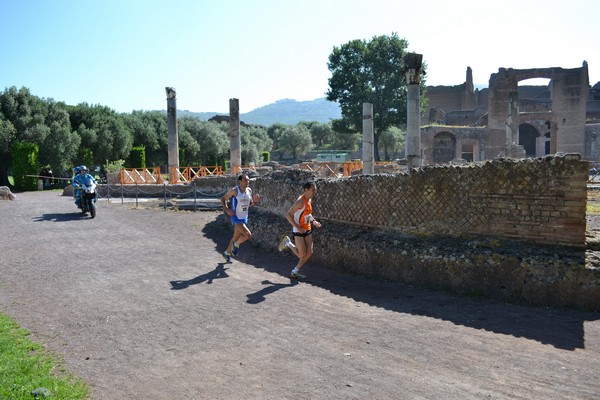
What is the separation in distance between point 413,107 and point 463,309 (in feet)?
49.2

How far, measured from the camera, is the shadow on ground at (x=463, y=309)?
16.8ft

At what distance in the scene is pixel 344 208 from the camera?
28.9 ft

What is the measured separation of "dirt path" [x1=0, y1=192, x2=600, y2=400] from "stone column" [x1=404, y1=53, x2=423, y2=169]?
1229cm

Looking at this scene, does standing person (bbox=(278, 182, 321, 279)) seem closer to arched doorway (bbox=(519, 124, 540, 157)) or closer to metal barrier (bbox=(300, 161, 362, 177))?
metal barrier (bbox=(300, 161, 362, 177))

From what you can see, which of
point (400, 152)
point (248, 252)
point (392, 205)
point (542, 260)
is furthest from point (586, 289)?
point (400, 152)

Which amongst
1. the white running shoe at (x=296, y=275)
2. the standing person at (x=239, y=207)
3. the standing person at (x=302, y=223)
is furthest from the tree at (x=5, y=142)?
the white running shoe at (x=296, y=275)

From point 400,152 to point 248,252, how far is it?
57.3 m

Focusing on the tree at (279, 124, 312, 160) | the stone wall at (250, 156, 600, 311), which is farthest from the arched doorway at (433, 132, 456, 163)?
the stone wall at (250, 156, 600, 311)

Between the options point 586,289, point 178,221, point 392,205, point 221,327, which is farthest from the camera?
point 178,221

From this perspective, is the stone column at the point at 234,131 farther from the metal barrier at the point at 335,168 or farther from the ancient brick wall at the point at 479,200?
the ancient brick wall at the point at 479,200

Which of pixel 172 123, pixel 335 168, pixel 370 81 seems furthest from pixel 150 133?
pixel 370 81

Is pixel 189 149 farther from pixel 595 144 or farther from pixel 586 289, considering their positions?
pixel 586 289

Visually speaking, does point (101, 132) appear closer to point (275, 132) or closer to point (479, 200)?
point (479, 200)

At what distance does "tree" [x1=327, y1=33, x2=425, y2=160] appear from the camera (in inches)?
1779
